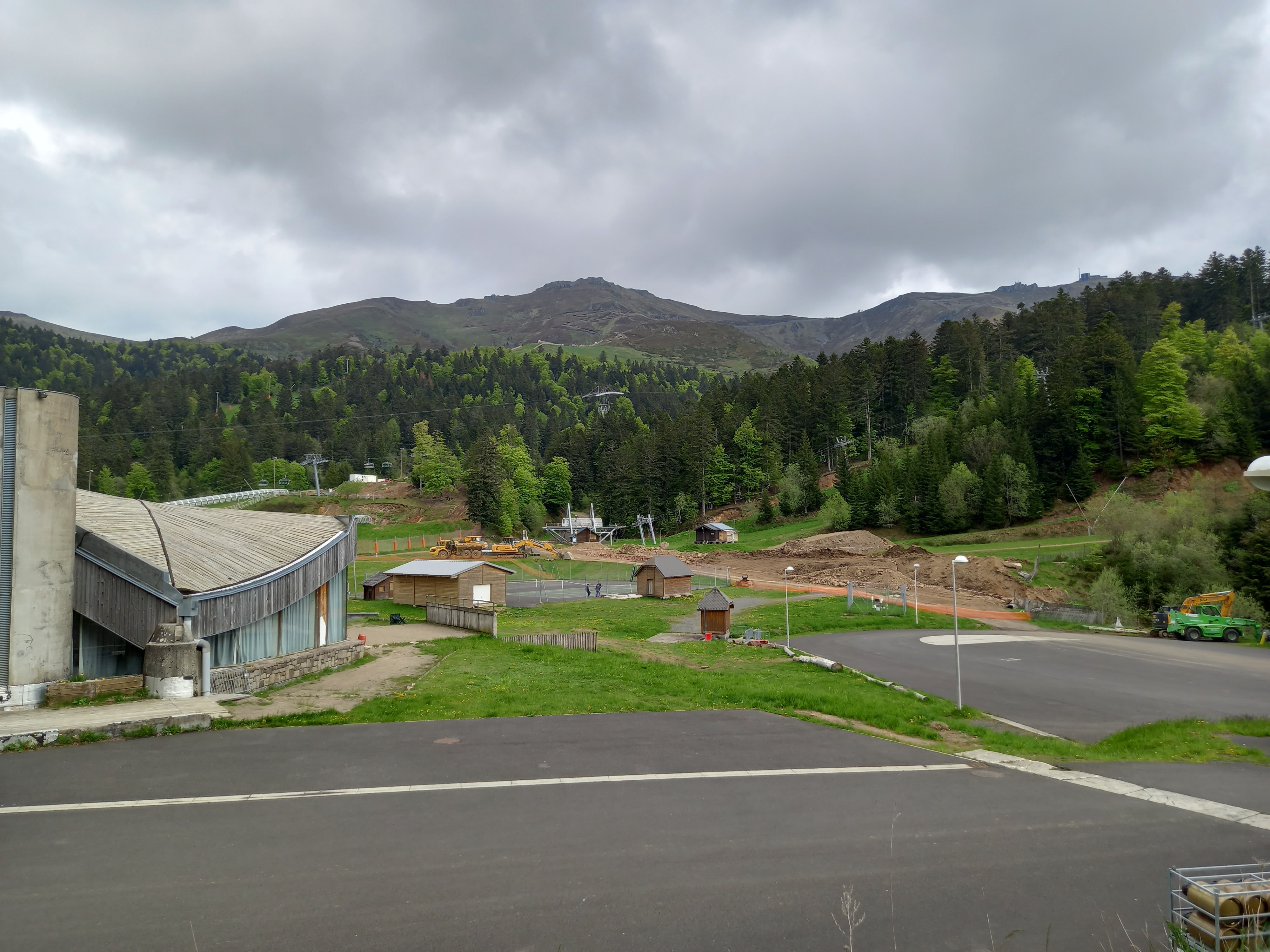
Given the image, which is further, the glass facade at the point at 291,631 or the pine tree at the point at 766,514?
the pine tree at the point at 766,514

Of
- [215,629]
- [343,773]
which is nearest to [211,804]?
[343,773]

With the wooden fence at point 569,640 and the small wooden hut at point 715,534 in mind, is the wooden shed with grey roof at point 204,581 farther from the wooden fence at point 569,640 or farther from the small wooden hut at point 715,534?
the small wooden hut at point 715,534

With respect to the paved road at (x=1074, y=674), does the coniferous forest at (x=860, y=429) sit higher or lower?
higher

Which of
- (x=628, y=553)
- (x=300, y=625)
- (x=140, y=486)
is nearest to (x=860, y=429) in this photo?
(x=628, y=553)

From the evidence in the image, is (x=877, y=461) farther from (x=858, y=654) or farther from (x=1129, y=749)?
(x=1129, y=749)

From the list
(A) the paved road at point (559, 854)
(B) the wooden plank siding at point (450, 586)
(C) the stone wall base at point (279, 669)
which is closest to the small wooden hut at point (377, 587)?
(B) the wooden plank siding at point (450, 586)

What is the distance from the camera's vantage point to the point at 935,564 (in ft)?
187

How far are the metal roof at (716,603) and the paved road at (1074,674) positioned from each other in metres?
3.77

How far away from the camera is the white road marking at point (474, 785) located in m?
9.12

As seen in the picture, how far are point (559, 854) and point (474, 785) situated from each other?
9.00 feet

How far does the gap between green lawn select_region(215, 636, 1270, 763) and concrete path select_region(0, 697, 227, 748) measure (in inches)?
26.6

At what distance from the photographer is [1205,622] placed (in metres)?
34.4

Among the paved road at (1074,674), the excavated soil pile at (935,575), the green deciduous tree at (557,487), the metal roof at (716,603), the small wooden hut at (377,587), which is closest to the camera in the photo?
the paved road at (1074,674)

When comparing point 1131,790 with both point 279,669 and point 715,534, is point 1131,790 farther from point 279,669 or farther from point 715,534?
point 715,534
